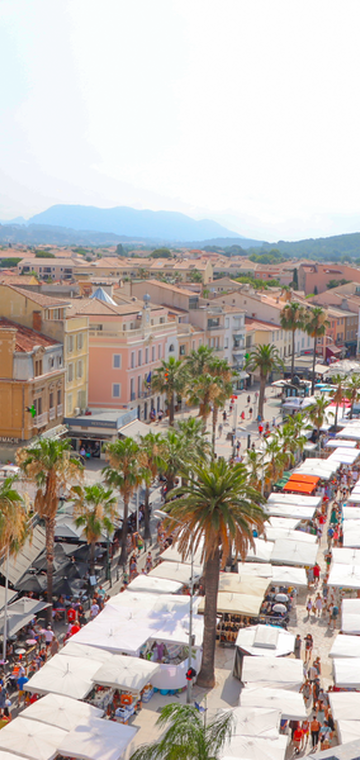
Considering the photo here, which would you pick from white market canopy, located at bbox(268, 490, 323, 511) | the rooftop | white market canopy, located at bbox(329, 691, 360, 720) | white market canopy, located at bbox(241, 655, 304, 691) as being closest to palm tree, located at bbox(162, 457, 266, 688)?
white market canopy, located at bbox(241, 655, 304, 691)

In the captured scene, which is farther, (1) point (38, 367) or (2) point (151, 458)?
(1) point (38, 367)

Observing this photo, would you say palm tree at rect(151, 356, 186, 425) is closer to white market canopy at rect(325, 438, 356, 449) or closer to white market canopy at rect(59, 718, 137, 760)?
white market canopy at rect(325, 438, 356, 449)

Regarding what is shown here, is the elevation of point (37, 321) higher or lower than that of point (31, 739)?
higher

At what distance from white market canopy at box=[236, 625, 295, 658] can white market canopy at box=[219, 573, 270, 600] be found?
2587mm

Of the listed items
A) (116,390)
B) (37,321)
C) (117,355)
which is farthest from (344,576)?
(117,355)

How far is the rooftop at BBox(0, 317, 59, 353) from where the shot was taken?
147 ft

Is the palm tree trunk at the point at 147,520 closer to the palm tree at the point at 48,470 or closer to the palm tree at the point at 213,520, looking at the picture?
the palm tree at the point at 48,470

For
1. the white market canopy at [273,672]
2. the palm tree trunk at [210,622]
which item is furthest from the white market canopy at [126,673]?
the white market canopy at [273,672]

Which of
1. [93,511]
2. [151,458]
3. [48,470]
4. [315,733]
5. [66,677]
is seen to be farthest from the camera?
[151,458]

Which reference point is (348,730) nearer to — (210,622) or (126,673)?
(210,622)

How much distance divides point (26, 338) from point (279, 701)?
30.1 metres

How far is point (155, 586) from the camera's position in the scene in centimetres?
2978

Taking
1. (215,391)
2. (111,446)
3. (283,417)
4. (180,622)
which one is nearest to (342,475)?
(215,391)

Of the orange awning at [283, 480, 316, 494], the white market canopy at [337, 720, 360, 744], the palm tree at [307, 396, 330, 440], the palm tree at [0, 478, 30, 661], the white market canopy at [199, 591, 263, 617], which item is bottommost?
the orange awning at [283, 480, 316, 494]
